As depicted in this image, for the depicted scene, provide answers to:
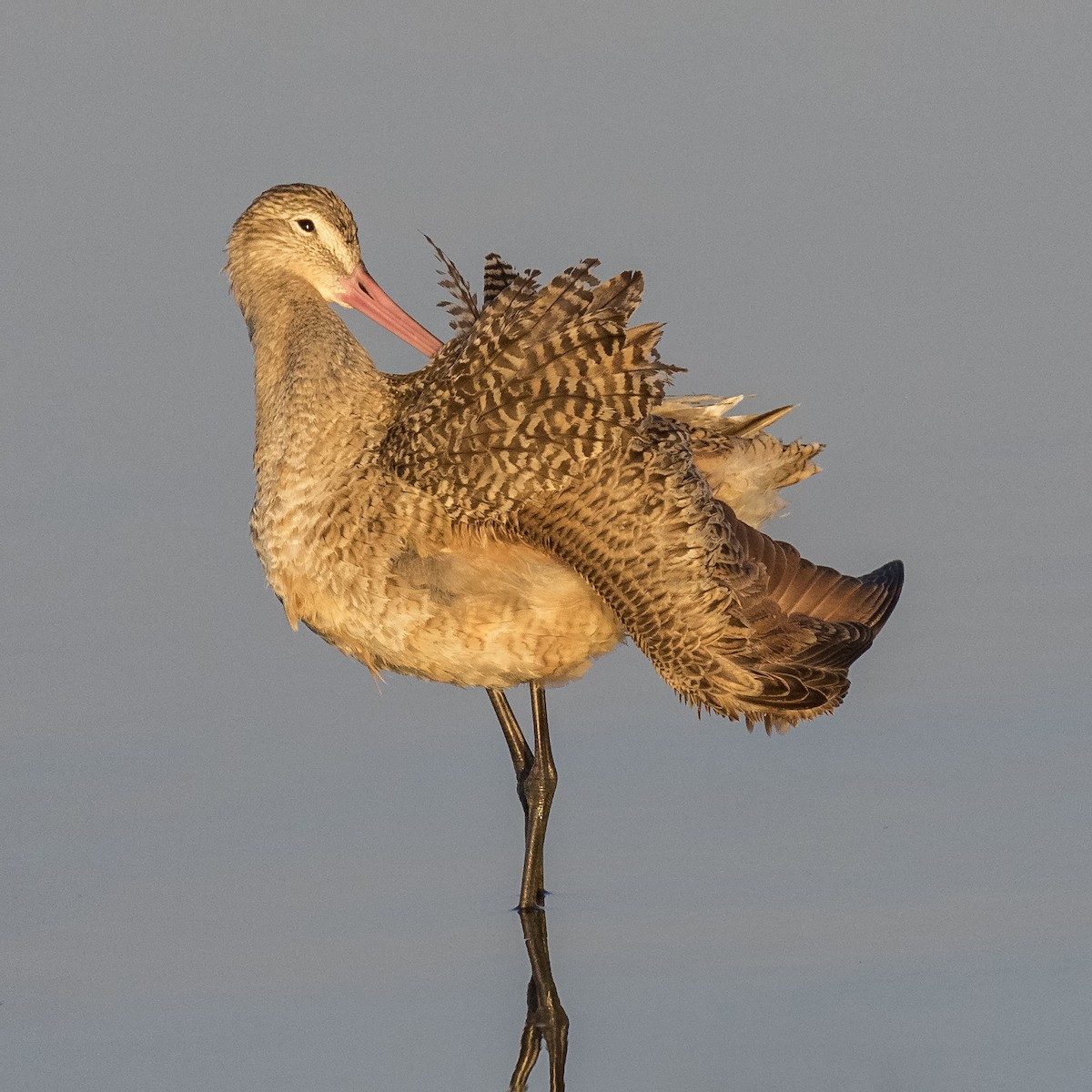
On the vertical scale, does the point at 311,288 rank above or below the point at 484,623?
above

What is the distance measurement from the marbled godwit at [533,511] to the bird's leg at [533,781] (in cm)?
2

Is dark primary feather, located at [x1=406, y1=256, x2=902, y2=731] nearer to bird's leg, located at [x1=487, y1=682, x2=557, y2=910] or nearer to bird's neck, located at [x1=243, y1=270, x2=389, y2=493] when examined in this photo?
bird's neck, located at [x1=243, y1=270, x2=389, y2=493]

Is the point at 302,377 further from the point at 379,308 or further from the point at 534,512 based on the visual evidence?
the point at 534,512

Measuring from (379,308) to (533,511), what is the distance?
170 cm

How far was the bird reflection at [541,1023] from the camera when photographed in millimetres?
6660

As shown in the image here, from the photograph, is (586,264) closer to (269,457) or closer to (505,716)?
(269,457)

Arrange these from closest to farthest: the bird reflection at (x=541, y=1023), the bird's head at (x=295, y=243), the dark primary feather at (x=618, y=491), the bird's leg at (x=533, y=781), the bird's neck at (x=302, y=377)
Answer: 1. the bird reflection at (x=541, y=1023)
2. the dark primary feather at (x=618, y=491)
3. the bird's neck at (x=302, y=377)
4. the bird's leg at (x=533, y=781)
5. the bird's head at (x=295, y=243)

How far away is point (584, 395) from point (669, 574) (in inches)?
24.2

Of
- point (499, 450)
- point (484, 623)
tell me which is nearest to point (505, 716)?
point (484, 623)

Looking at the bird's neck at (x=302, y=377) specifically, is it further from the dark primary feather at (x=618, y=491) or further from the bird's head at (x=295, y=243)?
the dark primary feather at (x=618, y=491)

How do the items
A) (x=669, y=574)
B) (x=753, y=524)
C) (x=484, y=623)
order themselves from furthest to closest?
(x=753, y=524) → (x=484, y=623) → (x=669, y=574)

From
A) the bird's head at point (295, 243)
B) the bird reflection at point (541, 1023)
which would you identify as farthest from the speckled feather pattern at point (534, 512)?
the bird reflection at point (541, 1023)

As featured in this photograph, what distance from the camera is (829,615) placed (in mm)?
7453

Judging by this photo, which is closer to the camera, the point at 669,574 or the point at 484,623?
the point at 669,574
